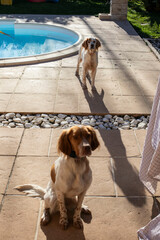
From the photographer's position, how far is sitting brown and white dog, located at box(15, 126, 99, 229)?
2346 millimetres

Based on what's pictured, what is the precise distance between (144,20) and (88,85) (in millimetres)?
8606

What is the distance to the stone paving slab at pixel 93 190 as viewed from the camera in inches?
105

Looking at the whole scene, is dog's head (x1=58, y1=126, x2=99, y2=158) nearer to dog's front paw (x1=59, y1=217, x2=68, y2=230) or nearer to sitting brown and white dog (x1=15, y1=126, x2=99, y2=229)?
sitting brown and white dog (x1=15, y1=126, x2=99, y2=229)

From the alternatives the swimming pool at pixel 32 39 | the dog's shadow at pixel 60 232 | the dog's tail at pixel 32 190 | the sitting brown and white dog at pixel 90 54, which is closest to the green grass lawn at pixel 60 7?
the swimming pool at pixel 32 39

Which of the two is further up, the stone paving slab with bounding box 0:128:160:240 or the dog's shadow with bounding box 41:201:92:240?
the dog's shadow with bounding box 41:201:92:240

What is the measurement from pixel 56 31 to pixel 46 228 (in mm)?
9946

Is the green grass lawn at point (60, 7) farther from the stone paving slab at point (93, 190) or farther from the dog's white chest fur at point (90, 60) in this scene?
the stone paving slab at point (93, 190)

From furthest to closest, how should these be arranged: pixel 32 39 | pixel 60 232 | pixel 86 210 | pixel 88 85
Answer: pixel 32 39 → pixel 88 85 → pixel 86 210 → pixel 60 232

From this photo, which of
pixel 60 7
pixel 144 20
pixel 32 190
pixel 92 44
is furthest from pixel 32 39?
pixel 32 190

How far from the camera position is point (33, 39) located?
10992 millimetres

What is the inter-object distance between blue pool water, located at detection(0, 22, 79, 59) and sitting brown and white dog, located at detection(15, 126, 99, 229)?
7.36 m

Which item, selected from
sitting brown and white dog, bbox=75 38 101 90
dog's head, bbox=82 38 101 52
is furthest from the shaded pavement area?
dog's head, bbox=82 38 101 52

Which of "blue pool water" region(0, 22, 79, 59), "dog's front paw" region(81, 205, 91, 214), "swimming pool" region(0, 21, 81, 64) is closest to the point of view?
"dog's front paw" region(81, 205, 91, 214)

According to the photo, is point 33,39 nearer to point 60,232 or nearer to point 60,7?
point 60,7
